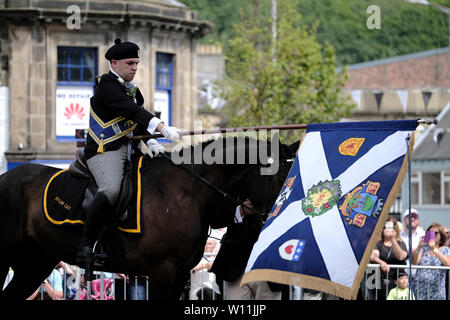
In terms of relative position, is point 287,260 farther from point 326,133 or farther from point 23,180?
point 23,180

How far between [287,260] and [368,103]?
40.7 metres

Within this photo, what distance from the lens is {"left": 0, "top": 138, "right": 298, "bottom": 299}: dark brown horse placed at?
27.8 feet

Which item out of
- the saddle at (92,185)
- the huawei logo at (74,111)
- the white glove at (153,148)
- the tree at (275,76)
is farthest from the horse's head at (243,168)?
the tree at (275,76)

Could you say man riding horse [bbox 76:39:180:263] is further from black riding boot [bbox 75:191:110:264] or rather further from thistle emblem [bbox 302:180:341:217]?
thistle emblem [bbox 302:180:341:217]

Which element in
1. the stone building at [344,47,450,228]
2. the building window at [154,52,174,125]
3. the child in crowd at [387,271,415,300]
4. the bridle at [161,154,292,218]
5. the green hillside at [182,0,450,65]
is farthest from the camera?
the green hillside at [182,0,450,65]

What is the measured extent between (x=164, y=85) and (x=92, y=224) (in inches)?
787

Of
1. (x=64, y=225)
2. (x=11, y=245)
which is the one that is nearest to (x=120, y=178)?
(x=64, y=225)

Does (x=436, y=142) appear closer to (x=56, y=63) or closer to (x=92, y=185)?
(x=56, y=63)

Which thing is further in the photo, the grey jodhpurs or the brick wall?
the brick wall

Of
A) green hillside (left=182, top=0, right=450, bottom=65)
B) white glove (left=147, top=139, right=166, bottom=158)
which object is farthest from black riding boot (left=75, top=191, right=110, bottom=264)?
green hillside (left=182, top=0, right=450, bottom=65)

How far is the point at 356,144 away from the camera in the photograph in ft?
26.2

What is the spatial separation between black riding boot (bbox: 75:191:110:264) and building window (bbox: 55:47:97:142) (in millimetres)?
18558

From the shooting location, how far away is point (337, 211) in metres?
7.82

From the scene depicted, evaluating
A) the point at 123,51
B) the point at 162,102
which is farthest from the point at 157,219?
the point at 162,102
